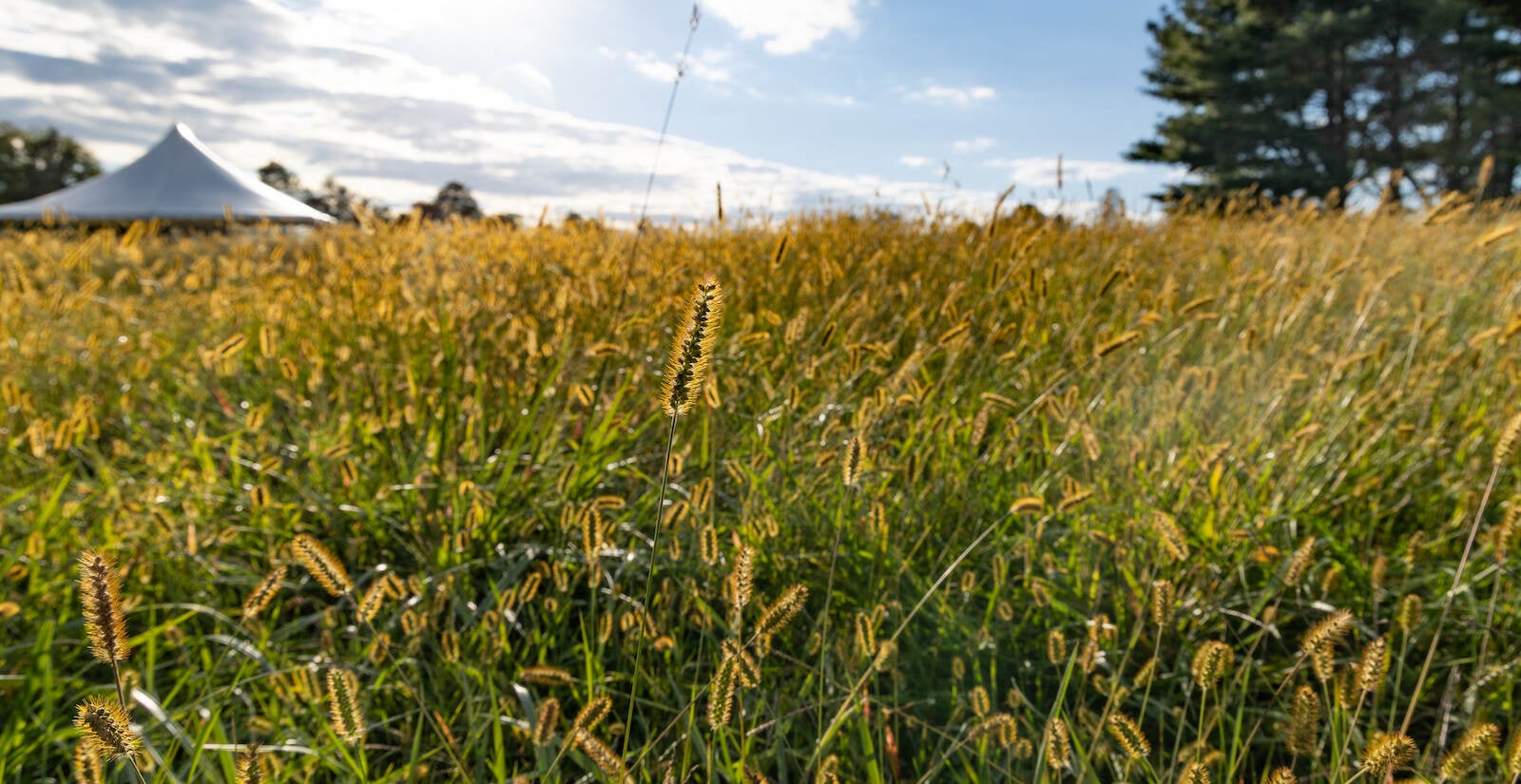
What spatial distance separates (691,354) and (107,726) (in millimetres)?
468

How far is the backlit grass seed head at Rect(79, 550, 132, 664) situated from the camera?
0.60 meters

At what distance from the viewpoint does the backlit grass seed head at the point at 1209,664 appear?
0.93 m

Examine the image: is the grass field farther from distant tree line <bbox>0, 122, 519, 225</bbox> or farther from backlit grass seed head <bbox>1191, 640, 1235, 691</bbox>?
distant tree line <bbox>0, 122, 519, 225</bbox>

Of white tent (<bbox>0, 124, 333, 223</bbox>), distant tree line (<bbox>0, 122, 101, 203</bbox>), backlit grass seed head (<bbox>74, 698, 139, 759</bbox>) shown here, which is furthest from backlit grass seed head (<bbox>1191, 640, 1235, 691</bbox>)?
distant tree line (<bbox>0, 122, 101, 203</bbox>)

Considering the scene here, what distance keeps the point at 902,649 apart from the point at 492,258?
236cm

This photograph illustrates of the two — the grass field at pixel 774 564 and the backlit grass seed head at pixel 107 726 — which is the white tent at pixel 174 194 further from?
the backlit grass seed head at pixel 107 726

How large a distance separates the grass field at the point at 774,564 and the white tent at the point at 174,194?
1701 cm

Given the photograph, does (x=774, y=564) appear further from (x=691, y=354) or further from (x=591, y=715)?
(x=691, y=354)

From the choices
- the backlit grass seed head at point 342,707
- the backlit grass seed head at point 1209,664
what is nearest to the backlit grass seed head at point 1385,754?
the backlit grass seed head at point 1209,664

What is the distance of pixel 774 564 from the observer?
1.55m

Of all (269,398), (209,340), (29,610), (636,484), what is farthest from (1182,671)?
(209,340)

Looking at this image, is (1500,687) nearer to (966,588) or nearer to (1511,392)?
(966,588)

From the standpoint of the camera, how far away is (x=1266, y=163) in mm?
20516

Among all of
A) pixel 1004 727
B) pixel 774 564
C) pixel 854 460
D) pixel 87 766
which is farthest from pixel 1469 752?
pixel 87 766
